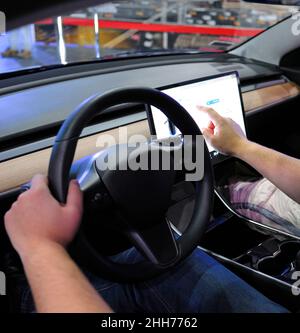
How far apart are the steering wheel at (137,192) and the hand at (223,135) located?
14.7 inches

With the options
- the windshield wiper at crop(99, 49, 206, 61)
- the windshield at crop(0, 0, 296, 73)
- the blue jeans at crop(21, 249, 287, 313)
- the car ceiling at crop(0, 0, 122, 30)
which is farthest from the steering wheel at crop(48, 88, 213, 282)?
the windshield at crop(0, 0, 296, 73)

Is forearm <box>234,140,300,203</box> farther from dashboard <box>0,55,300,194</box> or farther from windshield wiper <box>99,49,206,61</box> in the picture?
windshield wiper <box>99,49,206,61</box>

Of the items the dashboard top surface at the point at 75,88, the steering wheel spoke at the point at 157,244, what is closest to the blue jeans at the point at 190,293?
the steering wheel spoke at the point at 157,244

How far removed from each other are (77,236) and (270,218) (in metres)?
0.85

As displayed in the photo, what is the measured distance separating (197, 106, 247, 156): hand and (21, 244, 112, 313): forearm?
0.78 metres

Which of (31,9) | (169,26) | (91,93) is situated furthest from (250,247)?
(169,26)

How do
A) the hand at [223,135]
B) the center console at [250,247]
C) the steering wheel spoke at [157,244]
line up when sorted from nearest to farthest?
the steering wheel spoke at [157,244] → the center console at [250,247] → the hand at [223,135]

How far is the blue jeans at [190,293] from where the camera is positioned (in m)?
1.07

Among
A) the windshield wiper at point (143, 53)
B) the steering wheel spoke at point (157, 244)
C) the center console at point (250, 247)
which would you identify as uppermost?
the windshield wiper at point (143, 53)

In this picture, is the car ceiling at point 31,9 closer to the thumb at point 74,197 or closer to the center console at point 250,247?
the thumb at point 74,197

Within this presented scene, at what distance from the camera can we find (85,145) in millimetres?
1382

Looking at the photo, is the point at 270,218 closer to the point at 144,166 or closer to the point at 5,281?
the point at 144,166

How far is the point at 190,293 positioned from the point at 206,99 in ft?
2.33
